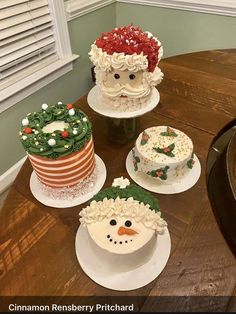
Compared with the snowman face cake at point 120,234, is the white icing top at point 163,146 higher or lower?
higher

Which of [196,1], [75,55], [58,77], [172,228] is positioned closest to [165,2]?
[196,1]

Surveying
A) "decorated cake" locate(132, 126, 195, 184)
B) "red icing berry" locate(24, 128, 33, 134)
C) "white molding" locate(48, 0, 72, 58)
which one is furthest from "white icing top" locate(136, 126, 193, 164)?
"white molding" locate(48, 0, 72, 58)

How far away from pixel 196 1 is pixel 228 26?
26 cm

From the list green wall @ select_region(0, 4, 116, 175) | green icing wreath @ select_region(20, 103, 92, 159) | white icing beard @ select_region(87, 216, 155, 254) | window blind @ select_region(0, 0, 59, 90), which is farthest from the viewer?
green wall @ select_region(0, 4, 116, 175)

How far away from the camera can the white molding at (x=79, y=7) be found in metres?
1.56

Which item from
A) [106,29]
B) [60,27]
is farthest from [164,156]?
[106,29]

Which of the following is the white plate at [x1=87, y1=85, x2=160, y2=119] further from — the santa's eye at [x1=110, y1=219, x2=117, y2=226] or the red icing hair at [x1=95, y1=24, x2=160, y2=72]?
the santa's eye at [x1=110, y1=219, x2=117, y2=226]

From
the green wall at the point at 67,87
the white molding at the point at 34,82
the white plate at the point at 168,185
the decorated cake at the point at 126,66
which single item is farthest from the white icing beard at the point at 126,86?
the green wall at the point at 67,87

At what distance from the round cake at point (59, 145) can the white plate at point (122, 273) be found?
190mm

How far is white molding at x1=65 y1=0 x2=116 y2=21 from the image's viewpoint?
1.56m

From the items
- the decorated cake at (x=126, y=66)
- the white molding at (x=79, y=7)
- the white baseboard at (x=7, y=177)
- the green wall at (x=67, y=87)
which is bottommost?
the white baseboard at (x=7, y=177)

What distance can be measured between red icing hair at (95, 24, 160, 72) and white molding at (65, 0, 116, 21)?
0.90 m

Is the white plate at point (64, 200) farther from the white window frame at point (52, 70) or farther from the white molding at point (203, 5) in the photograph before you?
the white molding at point (203, 5)

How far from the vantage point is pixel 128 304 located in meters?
0.57
